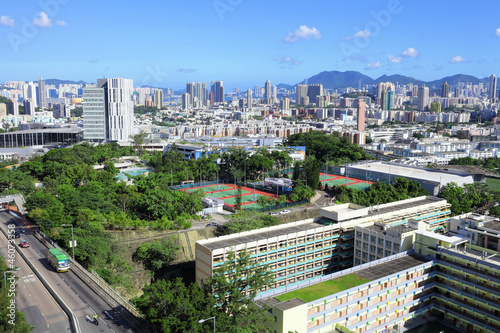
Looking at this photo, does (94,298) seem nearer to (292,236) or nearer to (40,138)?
(292,236)

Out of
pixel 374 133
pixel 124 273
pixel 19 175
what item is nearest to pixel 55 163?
pixel 19 175

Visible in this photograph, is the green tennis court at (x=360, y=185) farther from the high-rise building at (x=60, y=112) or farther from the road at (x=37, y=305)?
the high-rise building at (x=60, y=112)

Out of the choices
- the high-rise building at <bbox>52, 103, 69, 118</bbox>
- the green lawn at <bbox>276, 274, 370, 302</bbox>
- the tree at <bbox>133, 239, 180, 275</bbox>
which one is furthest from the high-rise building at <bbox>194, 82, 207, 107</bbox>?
the green lawn at <bbox>276, 274, 370, 302</bbox>

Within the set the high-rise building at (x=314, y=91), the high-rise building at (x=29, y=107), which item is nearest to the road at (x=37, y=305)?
the high-rise building at (x=29, y=107)

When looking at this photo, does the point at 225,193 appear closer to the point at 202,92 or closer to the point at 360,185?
the point at 360,185

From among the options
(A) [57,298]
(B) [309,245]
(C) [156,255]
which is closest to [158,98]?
(C) [156,255]

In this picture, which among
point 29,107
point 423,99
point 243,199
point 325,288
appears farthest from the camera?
point 423,99
